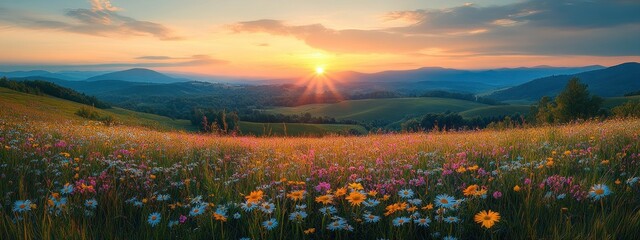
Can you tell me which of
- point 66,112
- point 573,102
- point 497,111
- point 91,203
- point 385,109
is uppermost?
point 91,203

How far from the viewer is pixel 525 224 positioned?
289 centimetres

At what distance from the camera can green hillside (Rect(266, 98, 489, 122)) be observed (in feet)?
543

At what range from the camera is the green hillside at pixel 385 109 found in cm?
16538

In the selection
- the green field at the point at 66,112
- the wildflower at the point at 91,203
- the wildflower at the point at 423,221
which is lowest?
the green field at the point at 66,112

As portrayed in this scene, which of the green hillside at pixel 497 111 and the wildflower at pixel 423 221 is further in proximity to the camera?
the green hillside at pixel 497 111

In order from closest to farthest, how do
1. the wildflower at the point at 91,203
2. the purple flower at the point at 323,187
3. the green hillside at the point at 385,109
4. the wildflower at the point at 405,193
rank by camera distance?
the wildflower at the point at 405,193, the wildflower at the point at 91,203, the purple flower at the point at 323,187, the green hillside at the point at 385,109

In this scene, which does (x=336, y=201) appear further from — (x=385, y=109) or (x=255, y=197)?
(x=385, y=109)

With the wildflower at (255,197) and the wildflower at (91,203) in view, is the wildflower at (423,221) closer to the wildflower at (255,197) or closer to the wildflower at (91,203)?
the wildflower at (255,197)

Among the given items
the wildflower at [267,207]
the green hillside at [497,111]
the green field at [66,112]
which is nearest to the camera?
A: the wildflower at [267,207]

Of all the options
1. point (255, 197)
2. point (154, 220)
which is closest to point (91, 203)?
point (154, 220)

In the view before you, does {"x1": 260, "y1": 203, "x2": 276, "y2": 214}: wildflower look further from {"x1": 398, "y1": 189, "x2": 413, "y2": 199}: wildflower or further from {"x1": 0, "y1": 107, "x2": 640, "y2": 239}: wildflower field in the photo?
{"x1": 398, "y1": 189, "x2": 413, "y2": 199}: wildflower

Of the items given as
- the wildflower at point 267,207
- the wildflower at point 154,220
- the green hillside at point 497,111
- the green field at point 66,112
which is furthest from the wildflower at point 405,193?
the green hillside at point 497,111

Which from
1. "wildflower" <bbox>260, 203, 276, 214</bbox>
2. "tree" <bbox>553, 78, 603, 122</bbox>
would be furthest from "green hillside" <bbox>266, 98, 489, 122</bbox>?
"wildflower" <bbox>260, 203, 276, 214</bbox>

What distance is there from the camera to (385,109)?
569ft
